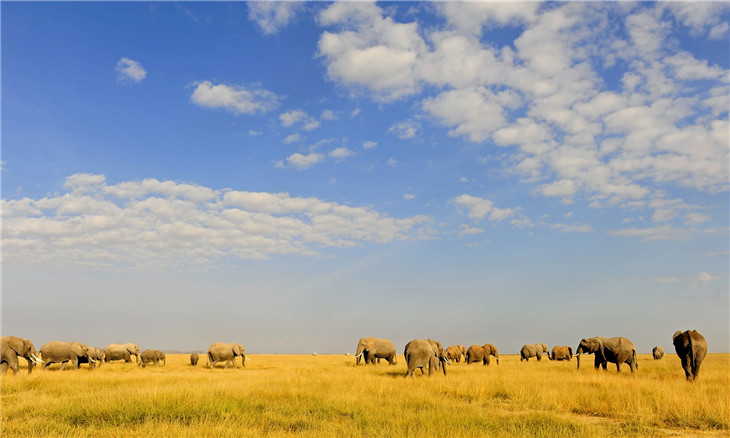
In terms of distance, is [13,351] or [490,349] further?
[490,349]

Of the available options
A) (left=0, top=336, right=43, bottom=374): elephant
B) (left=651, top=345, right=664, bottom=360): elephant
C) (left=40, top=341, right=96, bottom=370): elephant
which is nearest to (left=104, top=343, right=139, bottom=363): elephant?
(left=40, top=341, right=96, bottom=370): elephant

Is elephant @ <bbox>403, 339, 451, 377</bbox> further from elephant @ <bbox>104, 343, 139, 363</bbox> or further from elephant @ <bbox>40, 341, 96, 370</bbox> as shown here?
elephant @ <bbox>104, 343, 139, 363</bbox>

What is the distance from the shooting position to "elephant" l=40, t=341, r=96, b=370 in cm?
2872

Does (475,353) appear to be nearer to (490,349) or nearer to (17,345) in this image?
(490,349)

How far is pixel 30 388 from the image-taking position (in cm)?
1633

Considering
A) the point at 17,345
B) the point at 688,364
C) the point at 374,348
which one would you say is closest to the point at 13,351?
the point at 17,345

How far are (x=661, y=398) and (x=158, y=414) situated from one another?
14.1 meters

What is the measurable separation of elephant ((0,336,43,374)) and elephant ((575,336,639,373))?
3120 centimetres

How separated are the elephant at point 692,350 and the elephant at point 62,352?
3454 centimetres

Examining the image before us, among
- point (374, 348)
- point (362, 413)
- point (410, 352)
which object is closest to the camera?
point (362, 413)

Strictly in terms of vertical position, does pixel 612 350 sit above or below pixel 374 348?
above

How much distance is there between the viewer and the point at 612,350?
26.6 m

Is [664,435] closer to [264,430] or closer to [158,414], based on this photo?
[264,430]

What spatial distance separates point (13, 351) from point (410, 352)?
20098 mm
